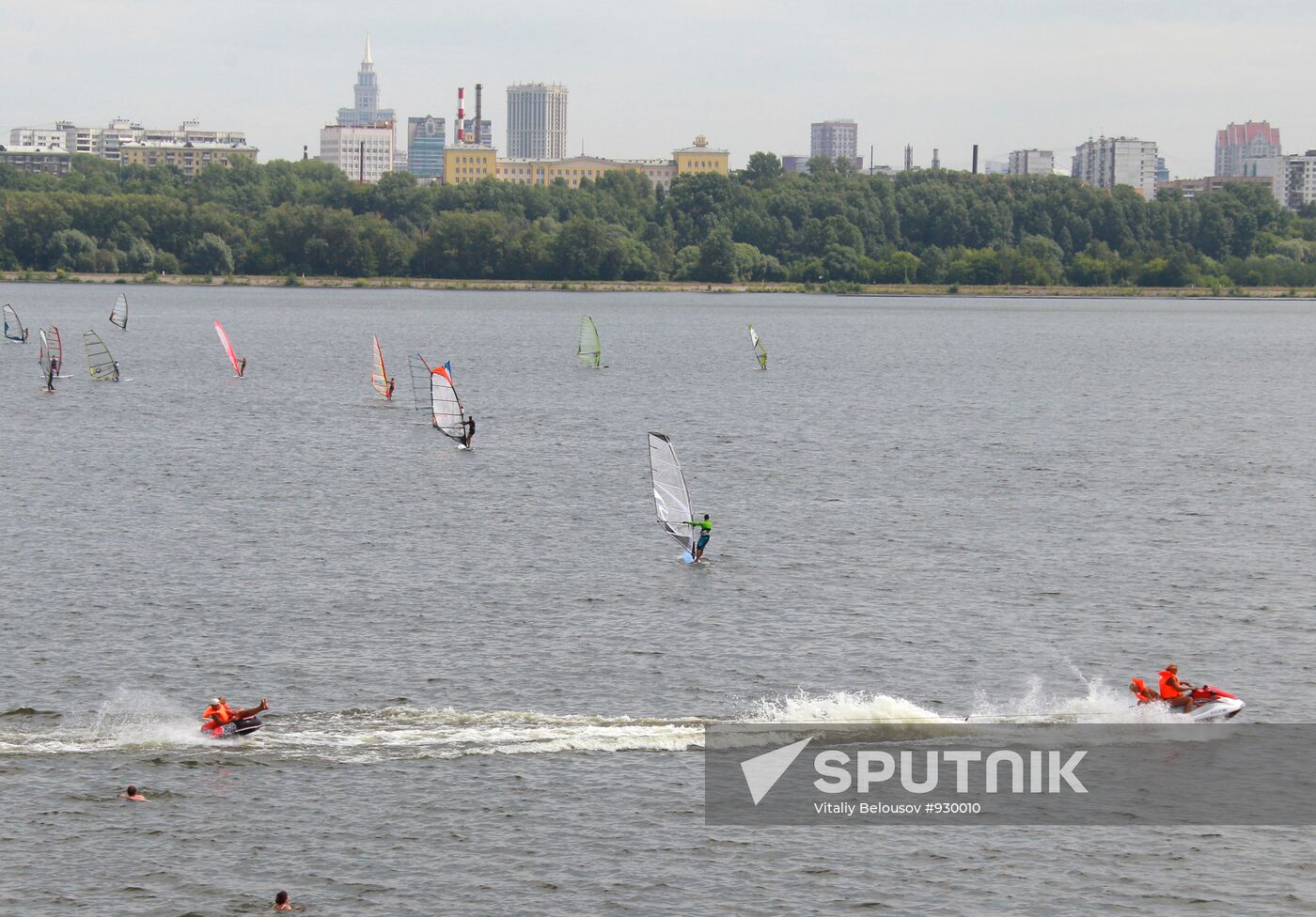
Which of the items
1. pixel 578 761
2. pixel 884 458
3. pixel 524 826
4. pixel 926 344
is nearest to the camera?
pixel 524 826

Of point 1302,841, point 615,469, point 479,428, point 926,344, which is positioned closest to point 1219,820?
point 1302,841

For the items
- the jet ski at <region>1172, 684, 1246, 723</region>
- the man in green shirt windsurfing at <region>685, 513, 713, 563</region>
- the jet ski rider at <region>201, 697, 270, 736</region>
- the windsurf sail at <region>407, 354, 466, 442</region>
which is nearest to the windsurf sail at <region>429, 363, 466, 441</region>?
the windsurf sail at <region>407, 354, 466, 442</region>

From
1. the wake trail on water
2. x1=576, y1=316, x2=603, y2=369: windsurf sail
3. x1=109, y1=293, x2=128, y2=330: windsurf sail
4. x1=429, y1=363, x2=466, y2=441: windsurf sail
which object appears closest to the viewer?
the wake trail on water

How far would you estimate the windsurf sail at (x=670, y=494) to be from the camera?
5253 cm

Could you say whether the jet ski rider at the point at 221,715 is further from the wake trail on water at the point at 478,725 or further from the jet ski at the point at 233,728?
the wake trail on water at the point at 478,725

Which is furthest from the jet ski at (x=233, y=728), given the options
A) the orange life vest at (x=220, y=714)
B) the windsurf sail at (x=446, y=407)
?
the windsurf sail at (x=446, y=407)

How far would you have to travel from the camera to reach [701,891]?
2852cm

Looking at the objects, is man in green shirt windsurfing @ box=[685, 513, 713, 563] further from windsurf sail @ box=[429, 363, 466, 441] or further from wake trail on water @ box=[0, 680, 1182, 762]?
windsurf sail @ box=[429, 363, 466, 441]

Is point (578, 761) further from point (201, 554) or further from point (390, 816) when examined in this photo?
point (201, 554)

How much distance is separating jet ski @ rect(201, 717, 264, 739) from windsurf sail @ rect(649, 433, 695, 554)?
19911 millimetres

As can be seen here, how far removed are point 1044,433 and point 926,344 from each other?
86.0m

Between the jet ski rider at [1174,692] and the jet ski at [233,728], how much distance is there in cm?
1943

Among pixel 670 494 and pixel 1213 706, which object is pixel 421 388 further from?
pixel 1213 706

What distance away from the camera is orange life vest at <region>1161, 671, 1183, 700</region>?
36.7 metres
